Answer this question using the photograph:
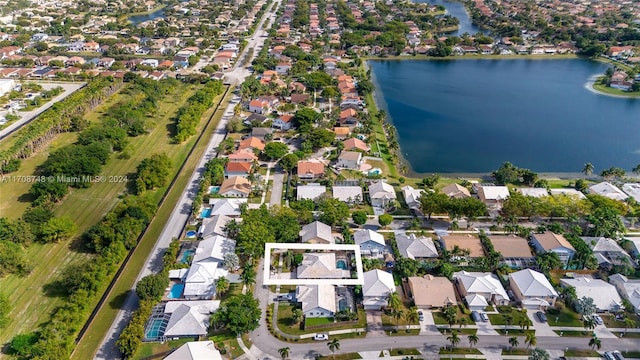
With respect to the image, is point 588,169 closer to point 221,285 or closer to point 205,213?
point 221,285

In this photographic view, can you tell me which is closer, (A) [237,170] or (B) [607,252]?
(B) [607,252]

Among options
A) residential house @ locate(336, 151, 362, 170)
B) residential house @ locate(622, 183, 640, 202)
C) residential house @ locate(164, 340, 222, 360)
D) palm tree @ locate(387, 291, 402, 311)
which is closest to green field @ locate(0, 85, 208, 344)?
residential house @ locate(164, 340, 222, 360)

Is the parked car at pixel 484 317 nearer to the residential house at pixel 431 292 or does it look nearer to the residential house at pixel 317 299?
the residential house at pixel 431 292

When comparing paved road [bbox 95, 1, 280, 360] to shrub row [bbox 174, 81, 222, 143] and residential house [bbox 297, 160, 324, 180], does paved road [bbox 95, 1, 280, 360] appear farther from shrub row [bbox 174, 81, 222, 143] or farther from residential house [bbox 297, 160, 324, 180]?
residential house [bbox 297, 160, 324, 180]

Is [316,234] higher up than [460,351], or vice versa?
[316,234]

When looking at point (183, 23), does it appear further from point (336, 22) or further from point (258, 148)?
point (258, 148)

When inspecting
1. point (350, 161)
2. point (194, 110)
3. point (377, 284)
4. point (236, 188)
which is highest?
point (194, 110)

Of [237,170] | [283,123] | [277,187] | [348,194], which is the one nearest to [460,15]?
[283,123]

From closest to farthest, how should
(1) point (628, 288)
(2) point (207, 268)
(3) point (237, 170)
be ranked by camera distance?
1. (1) point (628, 288)
2. (2) point (207, 268)
3. (3) point (237, 170)
